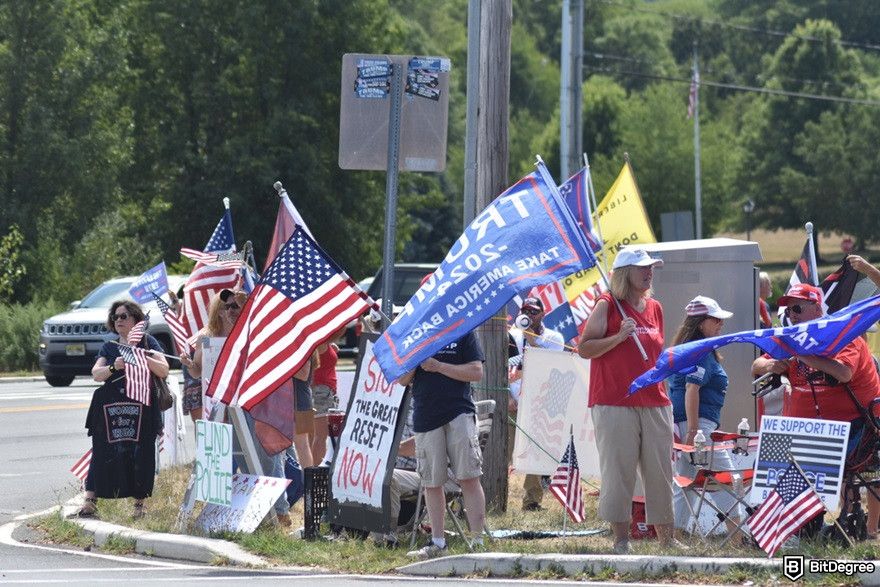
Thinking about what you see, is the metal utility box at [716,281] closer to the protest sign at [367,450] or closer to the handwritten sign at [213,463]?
the protest sign at [367,450]

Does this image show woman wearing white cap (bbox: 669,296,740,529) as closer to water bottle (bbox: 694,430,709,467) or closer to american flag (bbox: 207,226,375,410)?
water bottle (bbox: 694,430,709,467)

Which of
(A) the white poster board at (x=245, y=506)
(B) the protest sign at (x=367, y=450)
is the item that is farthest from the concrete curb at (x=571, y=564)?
(A) the white poster board at (x=245, y=506)

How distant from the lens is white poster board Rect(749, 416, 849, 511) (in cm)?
921

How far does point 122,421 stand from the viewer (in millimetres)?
11938

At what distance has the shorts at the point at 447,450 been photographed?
9758 mm

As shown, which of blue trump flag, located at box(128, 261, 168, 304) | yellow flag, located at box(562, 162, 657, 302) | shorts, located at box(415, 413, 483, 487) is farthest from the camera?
blue trump flag, located at box(128, 261, 168, 304)

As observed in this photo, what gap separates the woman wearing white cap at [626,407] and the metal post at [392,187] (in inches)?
96.3

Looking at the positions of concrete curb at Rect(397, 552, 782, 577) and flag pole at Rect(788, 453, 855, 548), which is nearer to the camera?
concrete curb at Rect(397, 552, 782, 577)

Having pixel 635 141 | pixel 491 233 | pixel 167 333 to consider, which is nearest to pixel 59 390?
pixel 167 333

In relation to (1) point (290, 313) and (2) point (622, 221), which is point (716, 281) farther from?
(1) point (290, 313)

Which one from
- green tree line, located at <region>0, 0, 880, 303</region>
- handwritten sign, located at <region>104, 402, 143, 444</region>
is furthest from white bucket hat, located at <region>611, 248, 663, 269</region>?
green tree line, located at <region>0, 0, 880, 303</region>

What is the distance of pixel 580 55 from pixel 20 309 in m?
11.9

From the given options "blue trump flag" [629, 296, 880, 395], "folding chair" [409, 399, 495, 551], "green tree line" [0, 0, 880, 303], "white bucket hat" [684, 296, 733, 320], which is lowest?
"folding chair" [409, 399, 495, 551]

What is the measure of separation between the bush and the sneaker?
22578mm
